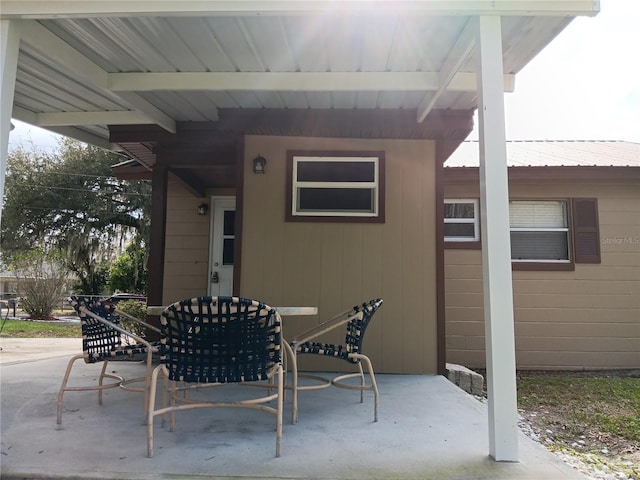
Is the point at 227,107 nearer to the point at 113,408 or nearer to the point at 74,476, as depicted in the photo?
the point at 113,408

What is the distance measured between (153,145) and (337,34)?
298 centimetres

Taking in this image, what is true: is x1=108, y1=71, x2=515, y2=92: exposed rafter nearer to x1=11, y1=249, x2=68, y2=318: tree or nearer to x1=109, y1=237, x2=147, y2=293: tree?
x1=11, y1=249, x2=68, y2=318: tree

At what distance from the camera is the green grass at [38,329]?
32.8 feet

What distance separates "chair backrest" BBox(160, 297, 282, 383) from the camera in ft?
7.14

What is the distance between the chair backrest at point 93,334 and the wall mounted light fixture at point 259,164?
6.78ft

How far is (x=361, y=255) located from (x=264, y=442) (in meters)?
2.43

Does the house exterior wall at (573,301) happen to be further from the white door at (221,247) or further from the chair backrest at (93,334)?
the chair backrest at (93,334)

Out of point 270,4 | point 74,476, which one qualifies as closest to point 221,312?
point 74,476

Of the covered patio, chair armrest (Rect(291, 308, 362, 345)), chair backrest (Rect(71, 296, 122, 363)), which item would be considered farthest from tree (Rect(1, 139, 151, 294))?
chair backrest (Rect(71, 296, 122, 363))

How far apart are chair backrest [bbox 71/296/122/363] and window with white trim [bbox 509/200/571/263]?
5217mm

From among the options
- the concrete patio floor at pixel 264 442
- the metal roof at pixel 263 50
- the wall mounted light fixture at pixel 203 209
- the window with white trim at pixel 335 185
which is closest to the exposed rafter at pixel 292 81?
the metal roof at pixel 263 50

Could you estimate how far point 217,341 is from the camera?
224 centimetres

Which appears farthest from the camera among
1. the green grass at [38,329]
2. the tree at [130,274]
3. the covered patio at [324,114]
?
the tree at [130,274]

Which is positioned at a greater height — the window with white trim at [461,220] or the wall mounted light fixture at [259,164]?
the wall mounted light fixture at [259,164]
